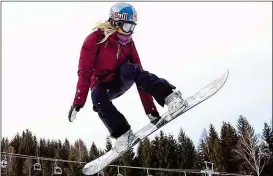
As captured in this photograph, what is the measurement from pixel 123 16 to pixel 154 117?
53.9 inches

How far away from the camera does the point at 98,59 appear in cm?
557

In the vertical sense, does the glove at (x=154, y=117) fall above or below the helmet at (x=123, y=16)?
below

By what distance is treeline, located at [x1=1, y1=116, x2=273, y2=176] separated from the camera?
49.6 feet

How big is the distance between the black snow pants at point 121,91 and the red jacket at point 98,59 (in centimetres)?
11

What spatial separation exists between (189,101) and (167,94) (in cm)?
30

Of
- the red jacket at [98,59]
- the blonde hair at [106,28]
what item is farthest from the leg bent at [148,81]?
the blonde hair at [106,28]

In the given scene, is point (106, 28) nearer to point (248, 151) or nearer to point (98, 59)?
point (98, 59)

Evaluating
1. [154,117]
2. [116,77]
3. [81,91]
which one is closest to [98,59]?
[116,77]

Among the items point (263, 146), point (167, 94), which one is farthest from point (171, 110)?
point (263, 146)

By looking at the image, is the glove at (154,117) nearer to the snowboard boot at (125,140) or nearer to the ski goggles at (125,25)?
the snowboard boot at (125,140)

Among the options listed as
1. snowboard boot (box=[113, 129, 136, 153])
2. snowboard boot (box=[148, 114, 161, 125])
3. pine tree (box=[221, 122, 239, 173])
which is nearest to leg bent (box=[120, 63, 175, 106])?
snowboard boot (box=[148, 114, 161, 125])

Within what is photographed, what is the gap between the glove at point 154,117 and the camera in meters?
5.78

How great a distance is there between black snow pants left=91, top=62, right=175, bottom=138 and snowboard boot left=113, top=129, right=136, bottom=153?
47 mm

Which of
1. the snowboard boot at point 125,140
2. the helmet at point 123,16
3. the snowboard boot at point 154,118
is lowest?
the snowboard boot at point 125,140
